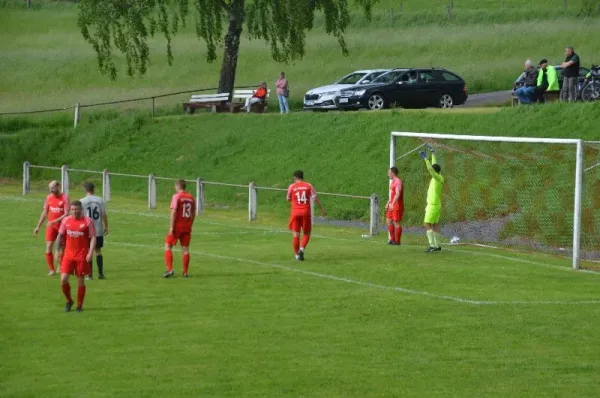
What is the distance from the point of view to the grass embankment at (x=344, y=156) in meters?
33.9

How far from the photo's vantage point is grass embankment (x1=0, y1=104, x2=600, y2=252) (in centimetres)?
3388

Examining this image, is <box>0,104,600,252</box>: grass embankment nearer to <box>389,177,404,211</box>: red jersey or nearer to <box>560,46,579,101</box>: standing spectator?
<box>560,46,579,101</box>: standing spectator

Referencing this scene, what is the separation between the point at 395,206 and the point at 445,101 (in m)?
21.3

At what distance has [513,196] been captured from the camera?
1334 inches

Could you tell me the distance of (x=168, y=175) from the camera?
49.0 meters

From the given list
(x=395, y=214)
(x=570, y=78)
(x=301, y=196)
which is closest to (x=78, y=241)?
(x=301, y=196)

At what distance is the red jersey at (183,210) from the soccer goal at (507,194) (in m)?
8.48

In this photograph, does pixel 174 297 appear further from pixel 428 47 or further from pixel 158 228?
pixel 428 47

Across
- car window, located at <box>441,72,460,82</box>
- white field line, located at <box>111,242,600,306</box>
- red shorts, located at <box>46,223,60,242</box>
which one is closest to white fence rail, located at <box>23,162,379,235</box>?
white field line, located at <box>111,242,600,306</box>

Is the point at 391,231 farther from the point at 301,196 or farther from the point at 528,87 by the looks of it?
the point at 528,87

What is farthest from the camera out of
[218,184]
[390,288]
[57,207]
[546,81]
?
[546,81]

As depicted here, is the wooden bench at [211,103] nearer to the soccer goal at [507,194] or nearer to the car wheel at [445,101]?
the car wheel at [445,101]

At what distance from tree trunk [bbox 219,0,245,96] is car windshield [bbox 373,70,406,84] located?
6.91 m

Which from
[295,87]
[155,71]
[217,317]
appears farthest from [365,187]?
[155,71]
